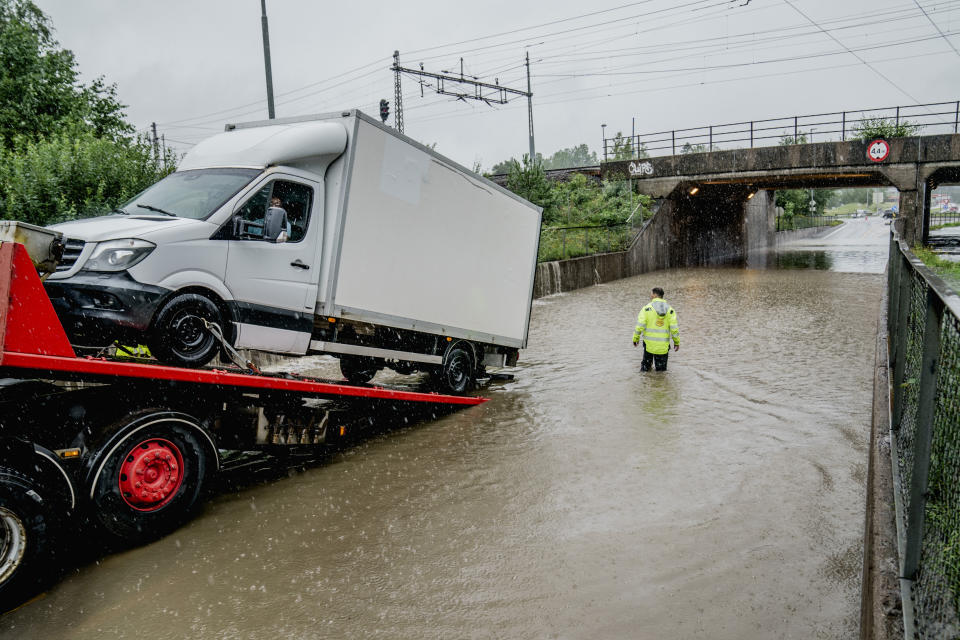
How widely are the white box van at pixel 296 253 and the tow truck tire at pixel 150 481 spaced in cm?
82

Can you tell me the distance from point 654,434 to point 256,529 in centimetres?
447

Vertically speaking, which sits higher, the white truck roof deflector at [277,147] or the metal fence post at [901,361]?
the white truck roof deflector at [277,147]

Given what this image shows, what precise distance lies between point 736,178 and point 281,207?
2889 cm

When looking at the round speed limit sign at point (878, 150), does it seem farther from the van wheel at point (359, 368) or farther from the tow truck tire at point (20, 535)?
the tow truck tire at point (20, 535)

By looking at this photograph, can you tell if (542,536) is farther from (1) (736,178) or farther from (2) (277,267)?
(1) (736,178)

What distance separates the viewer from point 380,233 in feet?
25.7

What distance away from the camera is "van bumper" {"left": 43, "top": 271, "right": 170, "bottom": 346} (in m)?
5.49

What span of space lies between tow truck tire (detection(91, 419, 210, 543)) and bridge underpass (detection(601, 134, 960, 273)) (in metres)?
25.4

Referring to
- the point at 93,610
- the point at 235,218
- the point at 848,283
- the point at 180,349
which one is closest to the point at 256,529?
the point at 93,610

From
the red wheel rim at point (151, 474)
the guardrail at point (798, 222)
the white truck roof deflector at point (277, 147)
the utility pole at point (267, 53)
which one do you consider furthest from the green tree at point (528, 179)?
the guardrail at point (798, 222)

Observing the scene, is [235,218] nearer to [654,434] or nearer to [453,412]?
[453,412]

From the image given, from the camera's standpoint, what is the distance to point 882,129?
31.5 m

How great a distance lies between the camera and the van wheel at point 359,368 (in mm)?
8883

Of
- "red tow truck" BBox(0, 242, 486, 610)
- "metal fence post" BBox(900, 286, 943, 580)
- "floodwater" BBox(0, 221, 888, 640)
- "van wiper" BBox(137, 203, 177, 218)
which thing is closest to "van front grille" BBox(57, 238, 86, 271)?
"red tow truck" BBox(0, 242, 486, 610)
